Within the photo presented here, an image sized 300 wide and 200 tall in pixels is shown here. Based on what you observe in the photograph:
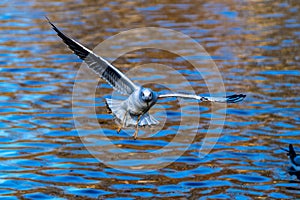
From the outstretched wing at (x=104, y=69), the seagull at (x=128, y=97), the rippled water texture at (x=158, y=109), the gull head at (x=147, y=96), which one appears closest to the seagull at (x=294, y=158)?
the rippled water texture at (x=158, y=109)

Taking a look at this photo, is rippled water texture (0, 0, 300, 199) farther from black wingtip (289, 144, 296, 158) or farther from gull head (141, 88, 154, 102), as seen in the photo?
gull head (141, 88, 154, 102)

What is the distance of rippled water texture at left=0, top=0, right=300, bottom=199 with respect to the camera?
49.1 feet

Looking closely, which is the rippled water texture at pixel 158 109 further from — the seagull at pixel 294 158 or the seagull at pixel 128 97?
the seagull at pixel 128 97

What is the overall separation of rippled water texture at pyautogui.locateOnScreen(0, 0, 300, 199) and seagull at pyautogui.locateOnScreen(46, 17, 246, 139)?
2559 mm

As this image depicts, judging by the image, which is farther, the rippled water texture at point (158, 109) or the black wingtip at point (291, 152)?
the black wingtip at point (291, 152)

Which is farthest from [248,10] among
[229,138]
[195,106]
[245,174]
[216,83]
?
[245,174]

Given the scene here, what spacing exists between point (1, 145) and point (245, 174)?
5.68 m

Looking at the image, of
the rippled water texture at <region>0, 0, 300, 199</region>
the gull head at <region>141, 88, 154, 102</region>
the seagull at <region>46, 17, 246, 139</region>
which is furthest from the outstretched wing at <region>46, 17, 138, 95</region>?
the rippled water texture at <region>0, 0, 300, 199</region>

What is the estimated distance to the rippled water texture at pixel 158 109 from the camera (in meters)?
15.0

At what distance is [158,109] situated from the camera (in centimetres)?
1981

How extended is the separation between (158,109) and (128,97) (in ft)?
24.9

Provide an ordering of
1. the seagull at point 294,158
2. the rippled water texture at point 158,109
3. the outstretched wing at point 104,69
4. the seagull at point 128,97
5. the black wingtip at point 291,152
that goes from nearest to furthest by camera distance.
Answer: the seagull at point 128,97
the outstretched wing at point 104,69
the rippled water texture at point 158,109
the seagull at point 294,158
the black wingtip at point 291,152

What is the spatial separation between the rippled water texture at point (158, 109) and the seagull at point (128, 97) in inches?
101

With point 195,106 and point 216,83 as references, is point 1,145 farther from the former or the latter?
point 216,83
